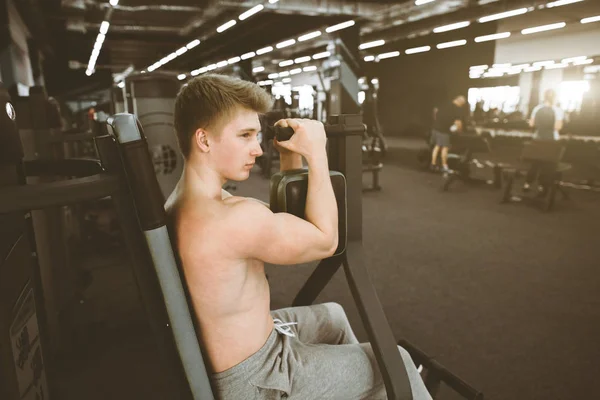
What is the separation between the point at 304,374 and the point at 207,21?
10.6 meters

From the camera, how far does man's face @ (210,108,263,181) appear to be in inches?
39.3

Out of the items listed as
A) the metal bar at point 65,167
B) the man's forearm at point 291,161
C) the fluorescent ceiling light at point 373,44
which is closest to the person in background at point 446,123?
the fluorescent ceiling light at point 373,44

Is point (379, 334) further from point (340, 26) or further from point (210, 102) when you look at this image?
point (340, 26)

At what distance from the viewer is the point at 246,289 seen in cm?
103

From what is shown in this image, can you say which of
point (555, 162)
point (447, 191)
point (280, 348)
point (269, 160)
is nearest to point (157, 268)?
point (280, 348)

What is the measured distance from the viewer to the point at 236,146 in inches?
39.6

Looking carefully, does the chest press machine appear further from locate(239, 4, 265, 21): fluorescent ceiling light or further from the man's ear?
locate(239, 4, 265, 21): fluorescent ceiling light

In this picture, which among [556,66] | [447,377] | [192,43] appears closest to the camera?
[447,377]

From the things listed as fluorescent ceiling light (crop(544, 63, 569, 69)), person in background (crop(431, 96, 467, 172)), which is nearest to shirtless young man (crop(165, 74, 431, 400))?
person in background (crop(431, 96, 467, 172))

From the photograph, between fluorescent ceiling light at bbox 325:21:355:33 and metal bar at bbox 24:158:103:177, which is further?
fluorescent ceiling light at bbox 325:21:355:33

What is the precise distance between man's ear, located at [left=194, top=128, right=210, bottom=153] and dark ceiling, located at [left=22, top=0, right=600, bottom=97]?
7.47 meters

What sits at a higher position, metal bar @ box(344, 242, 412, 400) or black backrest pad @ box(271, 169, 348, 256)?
black backrest pad @ box(271, 169, 348, 256)

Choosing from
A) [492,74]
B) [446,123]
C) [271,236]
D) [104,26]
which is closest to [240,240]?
[271,236]

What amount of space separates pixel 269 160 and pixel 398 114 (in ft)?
37.1
